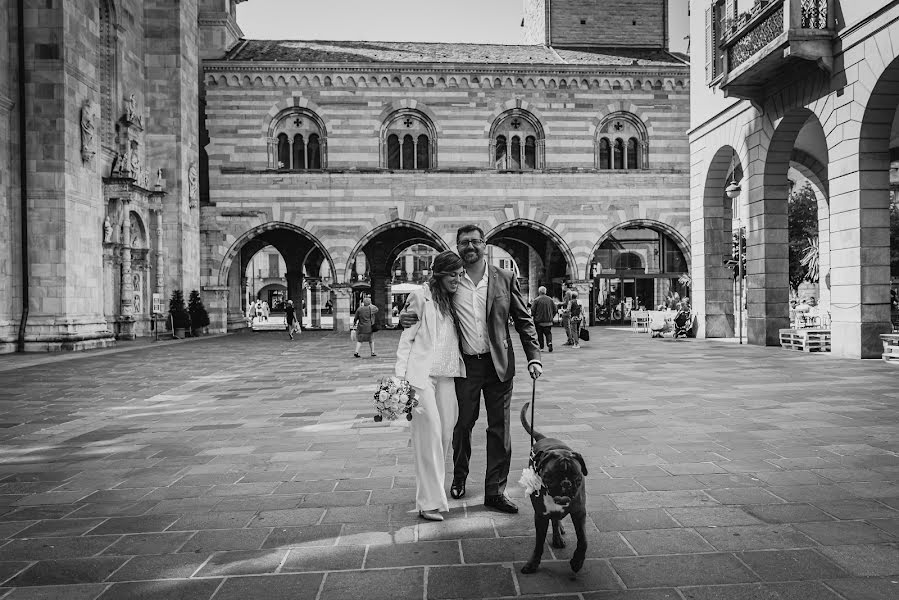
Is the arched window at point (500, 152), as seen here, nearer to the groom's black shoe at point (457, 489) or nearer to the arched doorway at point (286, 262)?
the arched doorway at point (286, 262)

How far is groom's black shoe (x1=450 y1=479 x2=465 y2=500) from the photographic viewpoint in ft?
16.3

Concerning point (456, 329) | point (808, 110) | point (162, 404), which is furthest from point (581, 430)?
point (808, 110)

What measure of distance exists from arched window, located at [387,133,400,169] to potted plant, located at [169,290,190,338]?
33.1 feet

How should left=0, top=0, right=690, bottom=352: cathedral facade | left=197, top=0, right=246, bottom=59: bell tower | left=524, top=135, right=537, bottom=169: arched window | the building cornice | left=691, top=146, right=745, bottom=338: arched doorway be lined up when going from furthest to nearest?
left=197, top=0, right=246, bottom=59: bell tower → left=524, top=135, right=537, bottom=169: arched window → the building cornice → left=0, top=0, right=690, bottom=352: cathedral facade → left=691, top=146, right=745, bottom=338: arched doorway

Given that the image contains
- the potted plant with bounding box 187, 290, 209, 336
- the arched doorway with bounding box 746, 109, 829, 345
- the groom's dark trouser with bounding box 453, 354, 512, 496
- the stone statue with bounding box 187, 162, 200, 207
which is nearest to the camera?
the groom's dark trouser with bounding box 453, 354, 512, 496

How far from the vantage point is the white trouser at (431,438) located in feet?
14.9

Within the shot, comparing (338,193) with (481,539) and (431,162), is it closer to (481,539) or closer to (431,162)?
(431,162)

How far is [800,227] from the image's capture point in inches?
1494

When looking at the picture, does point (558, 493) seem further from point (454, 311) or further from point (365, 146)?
point (365, 146)

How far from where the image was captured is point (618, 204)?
30.1 m

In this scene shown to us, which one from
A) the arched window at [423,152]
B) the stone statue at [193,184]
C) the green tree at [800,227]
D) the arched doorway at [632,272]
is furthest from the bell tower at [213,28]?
the green tree at [800,227]

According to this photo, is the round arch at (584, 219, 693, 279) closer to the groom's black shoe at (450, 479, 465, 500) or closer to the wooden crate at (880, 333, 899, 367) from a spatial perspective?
the wooden crate at (880, 333, 899, 367)

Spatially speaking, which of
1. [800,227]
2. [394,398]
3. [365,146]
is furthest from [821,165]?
[394,398]

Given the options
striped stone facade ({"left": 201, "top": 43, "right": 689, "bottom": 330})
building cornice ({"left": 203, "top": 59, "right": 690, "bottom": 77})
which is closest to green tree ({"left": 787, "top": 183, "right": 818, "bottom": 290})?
striped stone facade ({"left": 201, "top": 43, "right": 689, "bottom": 330})
